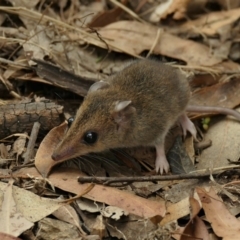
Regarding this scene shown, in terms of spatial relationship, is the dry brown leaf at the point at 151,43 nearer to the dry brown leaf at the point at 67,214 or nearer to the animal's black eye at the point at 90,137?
the animal's black eye at the point at 90,137

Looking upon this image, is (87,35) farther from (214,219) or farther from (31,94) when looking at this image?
(214,219)

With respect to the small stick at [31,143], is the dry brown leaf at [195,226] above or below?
below

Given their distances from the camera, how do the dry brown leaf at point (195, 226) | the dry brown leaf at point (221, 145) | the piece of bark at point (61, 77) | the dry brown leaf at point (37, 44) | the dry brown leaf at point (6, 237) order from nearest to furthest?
the dry brown leaf at point (6, 237)
the dry brown leaf at point (195, 226)
the dry brown leaf at point (221, 145)
the piece of bark at point (61, 77)
the dry brown leaf at point (37, 44)

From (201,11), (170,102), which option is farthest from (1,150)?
(201,11)

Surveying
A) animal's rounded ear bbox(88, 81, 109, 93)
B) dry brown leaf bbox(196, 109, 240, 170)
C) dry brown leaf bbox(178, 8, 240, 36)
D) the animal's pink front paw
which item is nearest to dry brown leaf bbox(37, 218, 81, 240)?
the animal's pink front paw

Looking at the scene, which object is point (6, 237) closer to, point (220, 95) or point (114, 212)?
point (114, 212)

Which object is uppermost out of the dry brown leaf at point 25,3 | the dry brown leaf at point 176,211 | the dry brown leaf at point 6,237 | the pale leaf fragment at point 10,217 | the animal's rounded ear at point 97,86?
the dry brown leaf at point 25,3

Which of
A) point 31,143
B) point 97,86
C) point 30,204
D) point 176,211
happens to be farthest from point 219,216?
point 31,143

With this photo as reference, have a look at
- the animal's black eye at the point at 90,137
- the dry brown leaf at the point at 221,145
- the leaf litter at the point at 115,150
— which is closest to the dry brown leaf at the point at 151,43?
the leaf litter at the point at 115,150
